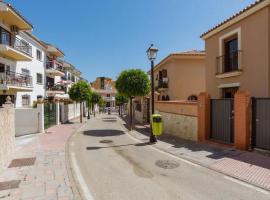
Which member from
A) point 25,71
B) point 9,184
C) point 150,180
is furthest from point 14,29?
point 150,180

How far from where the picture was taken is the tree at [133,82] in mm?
18359

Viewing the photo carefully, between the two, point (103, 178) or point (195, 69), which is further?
point (195, 69)

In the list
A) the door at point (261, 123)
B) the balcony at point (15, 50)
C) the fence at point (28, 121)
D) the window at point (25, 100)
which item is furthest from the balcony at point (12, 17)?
the door at point (261, 123)

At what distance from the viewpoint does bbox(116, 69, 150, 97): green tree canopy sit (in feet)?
60.2

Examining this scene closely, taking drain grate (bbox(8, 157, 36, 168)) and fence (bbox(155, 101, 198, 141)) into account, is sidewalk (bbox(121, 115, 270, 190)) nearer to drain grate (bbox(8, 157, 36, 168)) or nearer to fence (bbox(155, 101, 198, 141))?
fence (bbox(155, 101, 198, 141))

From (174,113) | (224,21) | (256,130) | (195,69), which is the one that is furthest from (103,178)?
(195,69)

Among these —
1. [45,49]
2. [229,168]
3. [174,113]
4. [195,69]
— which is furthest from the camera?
[45,49]

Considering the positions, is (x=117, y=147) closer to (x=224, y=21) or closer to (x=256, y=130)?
(x=256, y=130)

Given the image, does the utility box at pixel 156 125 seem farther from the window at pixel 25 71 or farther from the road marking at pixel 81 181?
the window at pixel 25 71

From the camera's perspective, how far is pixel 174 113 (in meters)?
14.4

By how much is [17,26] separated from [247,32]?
20.0m

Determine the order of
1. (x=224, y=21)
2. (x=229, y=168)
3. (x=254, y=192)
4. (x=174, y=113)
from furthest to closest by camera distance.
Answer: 1. (x=174, y=113)
2. (x=224, y=21)
3. (x=229, y=168)
4. (x=254, y=192)

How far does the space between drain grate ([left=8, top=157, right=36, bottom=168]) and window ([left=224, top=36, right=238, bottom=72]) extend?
12.2 meters

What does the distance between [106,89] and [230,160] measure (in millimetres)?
75776
